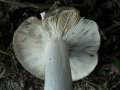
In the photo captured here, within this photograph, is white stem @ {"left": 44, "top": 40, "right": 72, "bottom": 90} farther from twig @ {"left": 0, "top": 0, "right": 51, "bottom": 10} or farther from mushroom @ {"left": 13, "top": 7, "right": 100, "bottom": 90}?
twig @ {"left": 0, "top": 0, "right": 51, "bottom": 10}

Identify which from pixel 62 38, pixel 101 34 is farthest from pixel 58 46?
pixel 101 34

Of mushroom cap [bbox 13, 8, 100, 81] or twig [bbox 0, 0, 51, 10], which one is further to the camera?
twig [bbox 0, 0, 51, 10]

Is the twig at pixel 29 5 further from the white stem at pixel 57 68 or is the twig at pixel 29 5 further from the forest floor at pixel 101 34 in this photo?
the white stem at pixel 57 68

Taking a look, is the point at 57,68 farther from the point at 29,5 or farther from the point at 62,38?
the point at 29,5

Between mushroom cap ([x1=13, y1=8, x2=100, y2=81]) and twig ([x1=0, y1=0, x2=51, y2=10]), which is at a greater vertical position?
twig ([x1=0, y1=0, x2=51, y2=10])

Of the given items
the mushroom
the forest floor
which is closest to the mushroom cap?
the mushroom

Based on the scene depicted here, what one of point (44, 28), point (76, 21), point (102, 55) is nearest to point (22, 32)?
point (44, 28)

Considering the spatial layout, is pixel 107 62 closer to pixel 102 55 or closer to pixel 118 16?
pixel 102 55
